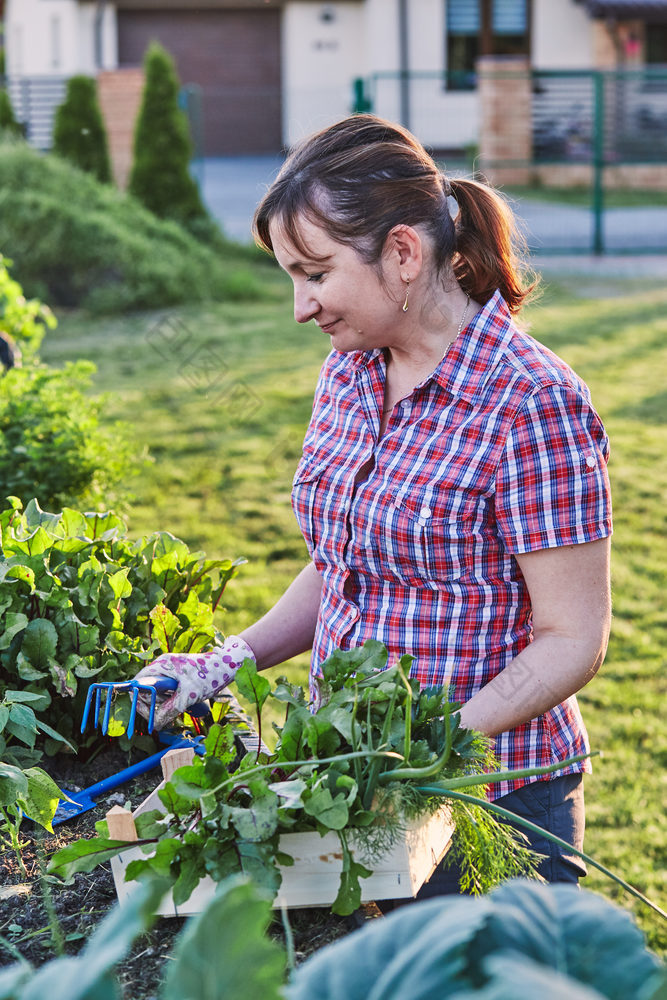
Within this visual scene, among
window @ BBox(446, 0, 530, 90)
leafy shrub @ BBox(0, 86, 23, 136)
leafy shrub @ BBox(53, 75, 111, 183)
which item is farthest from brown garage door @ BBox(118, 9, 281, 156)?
leafy shrub @ BBox(53, 75, 111, 183)

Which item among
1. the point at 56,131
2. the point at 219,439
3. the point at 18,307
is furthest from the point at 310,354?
the point at 56,131

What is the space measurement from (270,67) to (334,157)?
20433 millimetres

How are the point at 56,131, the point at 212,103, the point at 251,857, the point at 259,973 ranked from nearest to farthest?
1. the point at 259,973
2. the point at 251,857
3. the point at 56,131
4. the point at 212,103

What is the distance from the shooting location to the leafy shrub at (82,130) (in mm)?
12094

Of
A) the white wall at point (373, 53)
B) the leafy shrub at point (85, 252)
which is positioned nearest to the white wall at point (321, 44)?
the white wall at point (373, 53)

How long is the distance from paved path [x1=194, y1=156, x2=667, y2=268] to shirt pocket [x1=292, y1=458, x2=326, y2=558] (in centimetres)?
1000

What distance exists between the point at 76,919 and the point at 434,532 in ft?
2.54

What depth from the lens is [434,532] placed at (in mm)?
1776

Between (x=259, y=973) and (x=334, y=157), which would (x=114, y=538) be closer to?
(x=334, y=157)

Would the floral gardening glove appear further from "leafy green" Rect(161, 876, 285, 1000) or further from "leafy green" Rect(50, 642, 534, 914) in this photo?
"leafy green" Rect(161, 876, 285, 1000)

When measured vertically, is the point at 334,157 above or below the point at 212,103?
below

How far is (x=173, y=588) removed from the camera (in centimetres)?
197

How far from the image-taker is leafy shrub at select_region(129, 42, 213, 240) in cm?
1223

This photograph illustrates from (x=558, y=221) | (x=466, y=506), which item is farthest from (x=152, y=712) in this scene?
(x=558, y=221)
